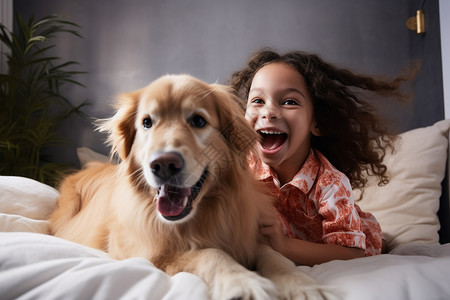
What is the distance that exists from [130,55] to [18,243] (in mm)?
2954

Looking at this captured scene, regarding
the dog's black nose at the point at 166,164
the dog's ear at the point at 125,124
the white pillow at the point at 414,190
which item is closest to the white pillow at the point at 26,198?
the dog's ear at the point at 125,124

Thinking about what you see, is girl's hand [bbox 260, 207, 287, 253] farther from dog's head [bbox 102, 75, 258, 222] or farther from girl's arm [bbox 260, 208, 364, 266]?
dog's head [bbox 102, 75, 258, 222]

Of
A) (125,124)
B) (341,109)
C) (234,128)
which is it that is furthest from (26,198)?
(341,109)

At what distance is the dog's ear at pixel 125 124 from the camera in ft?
3.77

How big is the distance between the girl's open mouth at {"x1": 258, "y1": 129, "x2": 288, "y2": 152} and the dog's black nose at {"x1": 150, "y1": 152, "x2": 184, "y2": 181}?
59 cm

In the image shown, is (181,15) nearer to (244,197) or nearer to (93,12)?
(93,12)

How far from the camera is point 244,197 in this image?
3.59 ft

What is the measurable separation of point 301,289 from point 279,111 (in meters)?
0.76

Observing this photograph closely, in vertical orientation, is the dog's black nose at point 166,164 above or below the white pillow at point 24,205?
above

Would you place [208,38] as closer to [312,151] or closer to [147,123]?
[312,151]

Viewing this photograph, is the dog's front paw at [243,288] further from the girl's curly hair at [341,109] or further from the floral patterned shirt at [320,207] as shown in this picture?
the girl's curly hair at [341,109]

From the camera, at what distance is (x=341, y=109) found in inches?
63.2

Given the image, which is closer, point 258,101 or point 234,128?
point 234,128

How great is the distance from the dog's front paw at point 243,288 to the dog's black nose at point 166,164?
287mm
